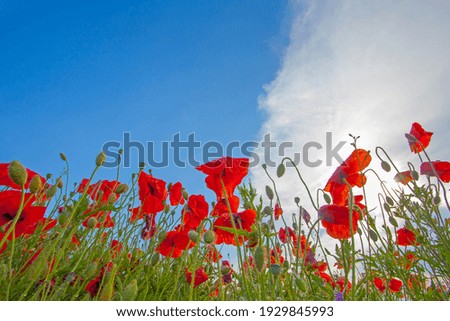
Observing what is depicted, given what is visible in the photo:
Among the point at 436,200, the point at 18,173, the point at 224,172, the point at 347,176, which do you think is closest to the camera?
the point at 18,173

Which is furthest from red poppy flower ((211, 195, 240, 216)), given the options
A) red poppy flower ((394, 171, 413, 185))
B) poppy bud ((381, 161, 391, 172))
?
red poppy flower ((394, 171, 413, 185))

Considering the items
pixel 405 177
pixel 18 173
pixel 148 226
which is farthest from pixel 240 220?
pixel 405 177

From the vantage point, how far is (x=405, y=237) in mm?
2314

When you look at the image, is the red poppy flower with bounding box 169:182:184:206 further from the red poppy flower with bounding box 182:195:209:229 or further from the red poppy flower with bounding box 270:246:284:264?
the red poppy flower with bounding box 270:246:284:264

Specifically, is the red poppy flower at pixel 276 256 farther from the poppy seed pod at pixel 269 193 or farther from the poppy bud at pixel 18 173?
the poppy bud at pixel 18 173

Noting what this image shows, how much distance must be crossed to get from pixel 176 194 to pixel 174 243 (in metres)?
0.51

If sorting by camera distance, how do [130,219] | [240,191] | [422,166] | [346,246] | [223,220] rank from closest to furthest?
[223,220] → [346,246] → [240,191] → [422,166] → [130,219]

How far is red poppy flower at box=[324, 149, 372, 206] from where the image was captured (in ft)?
5.25

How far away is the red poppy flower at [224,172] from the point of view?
1.45 metres

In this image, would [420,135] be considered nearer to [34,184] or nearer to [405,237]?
[405,237]
